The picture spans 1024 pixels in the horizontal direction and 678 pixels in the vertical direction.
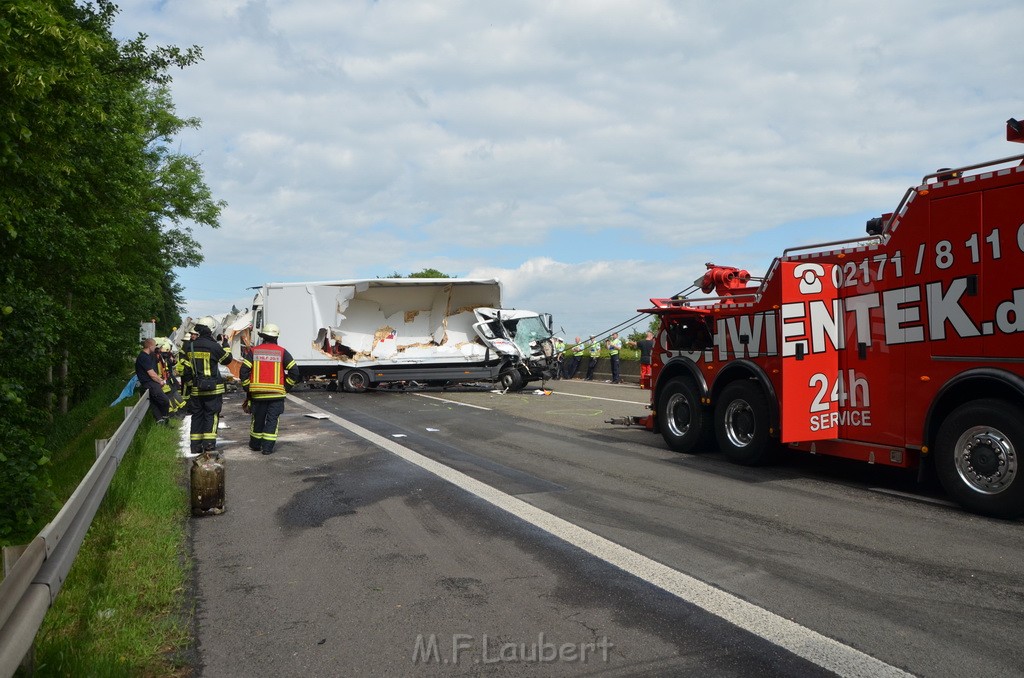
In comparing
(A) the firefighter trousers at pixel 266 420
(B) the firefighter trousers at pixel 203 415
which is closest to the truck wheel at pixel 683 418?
(A) the firefighter trousers at pixel 266 420

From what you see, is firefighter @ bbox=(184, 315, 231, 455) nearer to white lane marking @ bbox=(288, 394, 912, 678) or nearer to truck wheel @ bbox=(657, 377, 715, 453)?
white lane marking @ bbox=(288, 394, 912, 678)

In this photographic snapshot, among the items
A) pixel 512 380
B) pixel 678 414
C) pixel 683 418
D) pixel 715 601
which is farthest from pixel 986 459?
pixel 512 380

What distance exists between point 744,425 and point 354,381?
52.0ft

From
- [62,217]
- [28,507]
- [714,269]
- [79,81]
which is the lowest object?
[28,507]

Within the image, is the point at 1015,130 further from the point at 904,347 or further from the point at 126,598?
the point at 126,598

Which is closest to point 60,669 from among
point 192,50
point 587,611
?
point 587,611

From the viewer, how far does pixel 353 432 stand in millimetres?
13305

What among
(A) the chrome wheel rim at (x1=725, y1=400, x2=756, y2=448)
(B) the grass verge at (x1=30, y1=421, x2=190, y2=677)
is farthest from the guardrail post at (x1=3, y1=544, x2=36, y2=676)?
(A) the chrome wheel rim at (x1=725, y1=400, x2=756, y2=448)

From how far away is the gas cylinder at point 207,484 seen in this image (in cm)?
705

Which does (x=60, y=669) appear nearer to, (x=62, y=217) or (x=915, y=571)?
(x=915, y=571)

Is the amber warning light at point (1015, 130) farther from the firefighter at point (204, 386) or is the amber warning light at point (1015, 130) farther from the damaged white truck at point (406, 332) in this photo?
the damaged white truck at point (406, 332)

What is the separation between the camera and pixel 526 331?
78.3ft

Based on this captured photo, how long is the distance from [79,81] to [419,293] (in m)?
14.5

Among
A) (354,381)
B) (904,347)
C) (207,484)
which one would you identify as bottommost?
(207,484)
